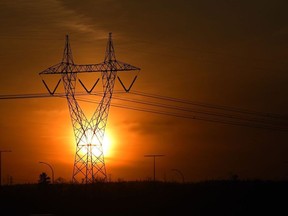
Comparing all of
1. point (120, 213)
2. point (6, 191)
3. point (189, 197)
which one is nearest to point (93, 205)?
point (120, 213)

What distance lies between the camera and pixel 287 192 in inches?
3009

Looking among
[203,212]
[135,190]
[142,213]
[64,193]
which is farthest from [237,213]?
[64,193]

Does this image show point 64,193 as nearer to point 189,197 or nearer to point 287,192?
point 189,197

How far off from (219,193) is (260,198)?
4.31m

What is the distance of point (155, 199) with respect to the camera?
247 ft

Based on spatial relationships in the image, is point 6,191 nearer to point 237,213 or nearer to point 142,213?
point 142,213

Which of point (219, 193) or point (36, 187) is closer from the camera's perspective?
point (219, 193)

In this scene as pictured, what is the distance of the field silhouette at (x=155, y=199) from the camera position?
71.6m

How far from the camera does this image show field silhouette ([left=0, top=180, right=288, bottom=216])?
71625mm

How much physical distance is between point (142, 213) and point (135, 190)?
349 inches

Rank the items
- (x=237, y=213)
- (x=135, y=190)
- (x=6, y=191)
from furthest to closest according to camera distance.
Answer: (x=6, y=191)
(x=135, y=190)
(x=237, y=213)

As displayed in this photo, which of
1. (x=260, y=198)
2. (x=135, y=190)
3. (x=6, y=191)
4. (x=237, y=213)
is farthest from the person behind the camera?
(x=6, y=191)

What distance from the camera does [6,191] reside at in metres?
86.4

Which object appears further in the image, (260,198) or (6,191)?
(6,191)
